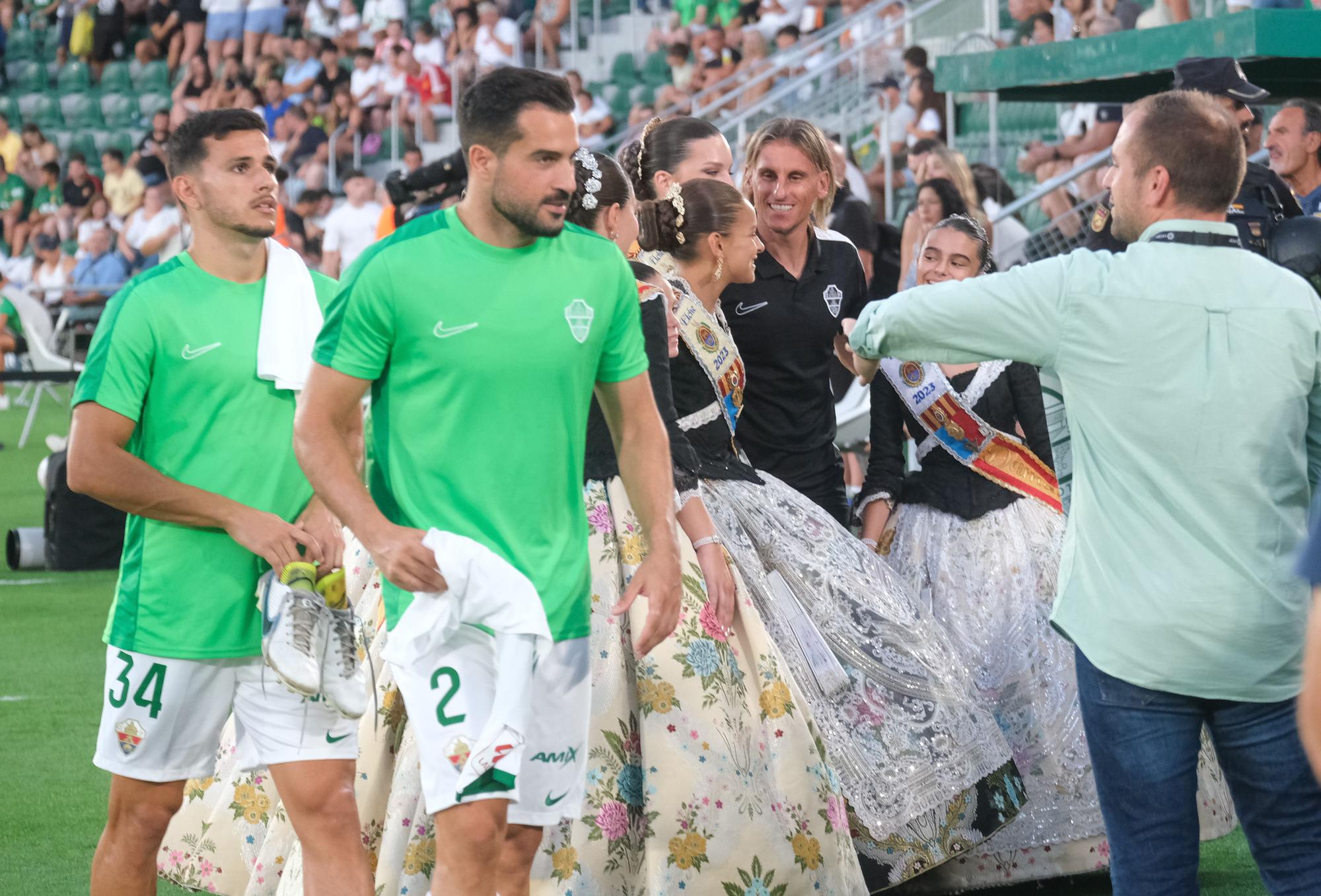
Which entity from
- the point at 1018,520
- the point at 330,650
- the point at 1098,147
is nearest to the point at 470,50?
the point at 1098,147

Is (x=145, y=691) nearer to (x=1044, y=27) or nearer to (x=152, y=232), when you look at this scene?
(x=1044, y=27)

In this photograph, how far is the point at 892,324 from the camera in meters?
2.87

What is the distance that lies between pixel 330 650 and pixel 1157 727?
1511 mm

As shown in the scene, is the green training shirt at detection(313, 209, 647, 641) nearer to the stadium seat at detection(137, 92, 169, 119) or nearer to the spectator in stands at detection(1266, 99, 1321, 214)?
the spectator in stands at detection(1266, 99, 1321, 214)

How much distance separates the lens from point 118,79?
2319cm

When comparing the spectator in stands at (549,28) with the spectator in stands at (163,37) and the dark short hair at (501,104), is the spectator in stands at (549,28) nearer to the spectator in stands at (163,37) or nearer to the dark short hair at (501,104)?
the spectator in stands at (163,37)

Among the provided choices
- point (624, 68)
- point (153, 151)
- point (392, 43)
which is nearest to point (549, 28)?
point (624, 68)

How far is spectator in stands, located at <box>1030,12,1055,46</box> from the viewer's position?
428 inches

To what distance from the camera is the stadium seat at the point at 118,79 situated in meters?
23.2

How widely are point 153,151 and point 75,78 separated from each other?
3.39m

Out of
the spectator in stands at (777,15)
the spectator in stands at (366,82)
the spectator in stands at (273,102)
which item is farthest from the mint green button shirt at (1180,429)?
the spectator in stands at (273,102)

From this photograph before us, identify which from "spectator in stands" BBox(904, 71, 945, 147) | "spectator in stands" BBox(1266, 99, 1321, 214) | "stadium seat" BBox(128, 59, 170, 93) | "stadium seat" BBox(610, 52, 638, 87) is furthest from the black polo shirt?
"stadium seat" BBox(128, 59, 170, 93)

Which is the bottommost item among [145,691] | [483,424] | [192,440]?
[145,691]

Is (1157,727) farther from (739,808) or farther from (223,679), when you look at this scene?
(223,679)
